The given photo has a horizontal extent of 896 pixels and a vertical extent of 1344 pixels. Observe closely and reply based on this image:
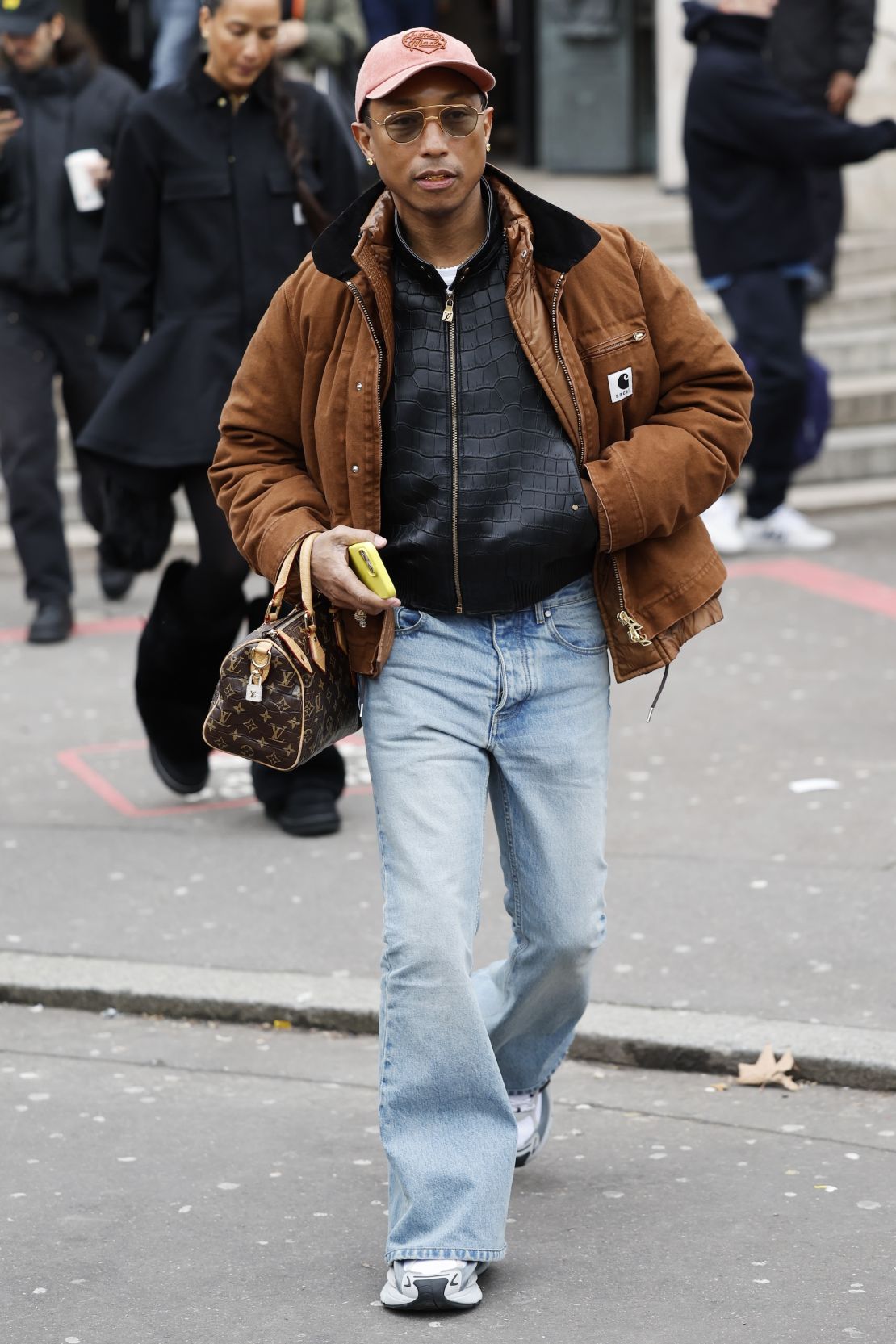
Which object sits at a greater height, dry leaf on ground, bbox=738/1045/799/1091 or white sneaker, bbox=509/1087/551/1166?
white sneaker, bbox=509/1087/551/1166

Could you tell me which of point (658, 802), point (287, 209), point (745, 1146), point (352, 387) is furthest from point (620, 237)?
point (658, 802)

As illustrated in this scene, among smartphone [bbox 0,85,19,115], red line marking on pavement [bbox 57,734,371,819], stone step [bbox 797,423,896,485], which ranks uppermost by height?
smartphone [bbox 0,85,19,115]

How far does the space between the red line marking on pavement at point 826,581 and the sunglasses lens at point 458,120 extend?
518 centimetres

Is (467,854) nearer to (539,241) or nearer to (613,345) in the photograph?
(613,345)

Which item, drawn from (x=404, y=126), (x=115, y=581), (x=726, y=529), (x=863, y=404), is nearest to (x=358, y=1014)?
(x=404, y=126)

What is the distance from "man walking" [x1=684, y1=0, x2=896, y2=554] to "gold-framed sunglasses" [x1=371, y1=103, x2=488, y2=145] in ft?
18.8

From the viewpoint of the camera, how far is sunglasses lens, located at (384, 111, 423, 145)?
366 centimetres

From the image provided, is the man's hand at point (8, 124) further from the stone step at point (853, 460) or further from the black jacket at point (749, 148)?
the stone step at point (853, 460)

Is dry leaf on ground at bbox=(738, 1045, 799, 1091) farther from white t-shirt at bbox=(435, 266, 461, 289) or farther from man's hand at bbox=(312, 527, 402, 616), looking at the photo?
white t-shirt at bbox=(435, 266, 461, 289)

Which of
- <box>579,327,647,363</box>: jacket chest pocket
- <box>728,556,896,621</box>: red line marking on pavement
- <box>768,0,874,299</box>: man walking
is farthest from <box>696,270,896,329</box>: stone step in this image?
<box>579,327,647,363</box>: jacket chest pocket

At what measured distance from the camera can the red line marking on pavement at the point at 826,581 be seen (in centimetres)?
883

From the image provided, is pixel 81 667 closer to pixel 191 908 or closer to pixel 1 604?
pixel 1 604

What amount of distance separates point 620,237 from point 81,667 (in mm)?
4778

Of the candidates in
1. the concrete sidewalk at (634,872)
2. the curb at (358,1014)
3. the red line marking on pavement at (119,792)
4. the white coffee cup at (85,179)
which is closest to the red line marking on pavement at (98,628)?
the concrete sidewalk at (634,872)
